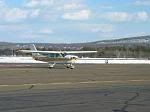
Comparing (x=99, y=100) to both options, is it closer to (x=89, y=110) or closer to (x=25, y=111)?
(x=89, y=110)

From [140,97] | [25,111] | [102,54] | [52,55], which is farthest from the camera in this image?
[102,54]

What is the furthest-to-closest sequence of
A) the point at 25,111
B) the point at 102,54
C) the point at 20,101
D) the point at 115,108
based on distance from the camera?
the point at 102,54
the point at 20,101
the point at 115,108
the point at 25,111

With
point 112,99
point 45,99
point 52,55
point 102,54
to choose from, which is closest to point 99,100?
point 112,99

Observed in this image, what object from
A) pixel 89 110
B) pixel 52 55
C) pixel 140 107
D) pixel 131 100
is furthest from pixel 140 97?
pixel 52 55

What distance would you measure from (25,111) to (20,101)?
10.4 ft

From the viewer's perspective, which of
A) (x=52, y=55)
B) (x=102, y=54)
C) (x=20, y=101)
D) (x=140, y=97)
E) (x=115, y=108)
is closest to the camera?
(x=115, y=108)

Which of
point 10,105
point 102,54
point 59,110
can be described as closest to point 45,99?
point 10,105

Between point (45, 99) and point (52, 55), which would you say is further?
point (52, 55)

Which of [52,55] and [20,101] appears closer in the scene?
[20,101]

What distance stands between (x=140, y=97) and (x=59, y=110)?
596cm

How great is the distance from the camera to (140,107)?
16.4m

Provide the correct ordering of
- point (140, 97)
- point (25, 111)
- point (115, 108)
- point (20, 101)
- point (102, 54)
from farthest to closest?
point (102, 54) → point (140, 97) → point (20, 101) → point (115, 108) → point (25, 111)

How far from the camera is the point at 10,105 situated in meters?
16.8

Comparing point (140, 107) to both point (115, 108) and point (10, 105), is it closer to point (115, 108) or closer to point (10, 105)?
point (115, 108)
